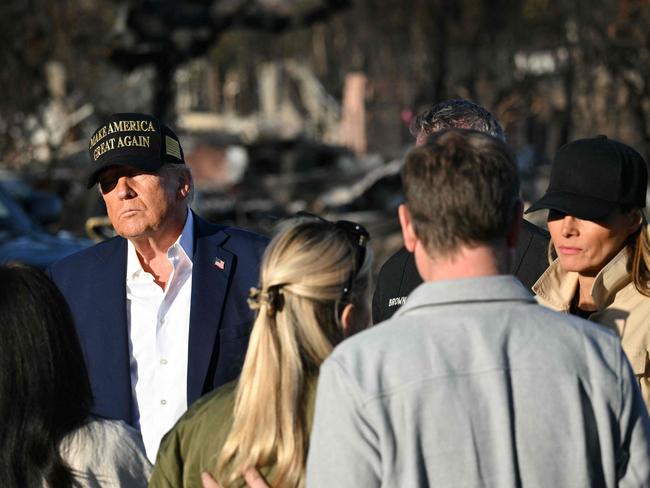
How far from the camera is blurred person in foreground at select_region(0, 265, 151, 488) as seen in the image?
334cm

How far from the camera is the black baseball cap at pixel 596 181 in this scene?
4176mm

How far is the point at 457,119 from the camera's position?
487 centimetres

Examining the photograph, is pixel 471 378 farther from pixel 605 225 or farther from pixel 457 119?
pixel 457 119

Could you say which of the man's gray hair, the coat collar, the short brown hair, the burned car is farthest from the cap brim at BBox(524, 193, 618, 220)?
the burned car

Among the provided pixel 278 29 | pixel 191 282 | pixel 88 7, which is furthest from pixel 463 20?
pixel 191 282

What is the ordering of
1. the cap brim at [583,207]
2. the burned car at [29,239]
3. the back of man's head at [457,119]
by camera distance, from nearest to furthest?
the cap brim at [583,207], the back of man's head at [457,119], the burned car at [29,239]

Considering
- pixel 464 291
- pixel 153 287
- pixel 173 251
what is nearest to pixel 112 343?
pixel 153 287

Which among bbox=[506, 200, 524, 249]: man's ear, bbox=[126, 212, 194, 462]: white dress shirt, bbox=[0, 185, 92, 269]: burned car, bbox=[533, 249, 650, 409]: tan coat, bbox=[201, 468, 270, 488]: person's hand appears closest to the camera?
bbox=[506, 200, 524, 249]: man's ear

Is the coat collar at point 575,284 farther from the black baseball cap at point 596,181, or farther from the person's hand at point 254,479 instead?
the person's hand at point 254,479

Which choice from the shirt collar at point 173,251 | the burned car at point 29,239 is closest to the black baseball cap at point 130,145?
the shirt collar at point 173,251

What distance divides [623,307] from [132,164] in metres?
1.78

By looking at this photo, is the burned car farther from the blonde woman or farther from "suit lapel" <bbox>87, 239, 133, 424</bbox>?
the blonde woman

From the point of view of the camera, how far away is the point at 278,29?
21031 millimetres

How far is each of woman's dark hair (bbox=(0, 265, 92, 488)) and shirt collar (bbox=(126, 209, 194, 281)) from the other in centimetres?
162
